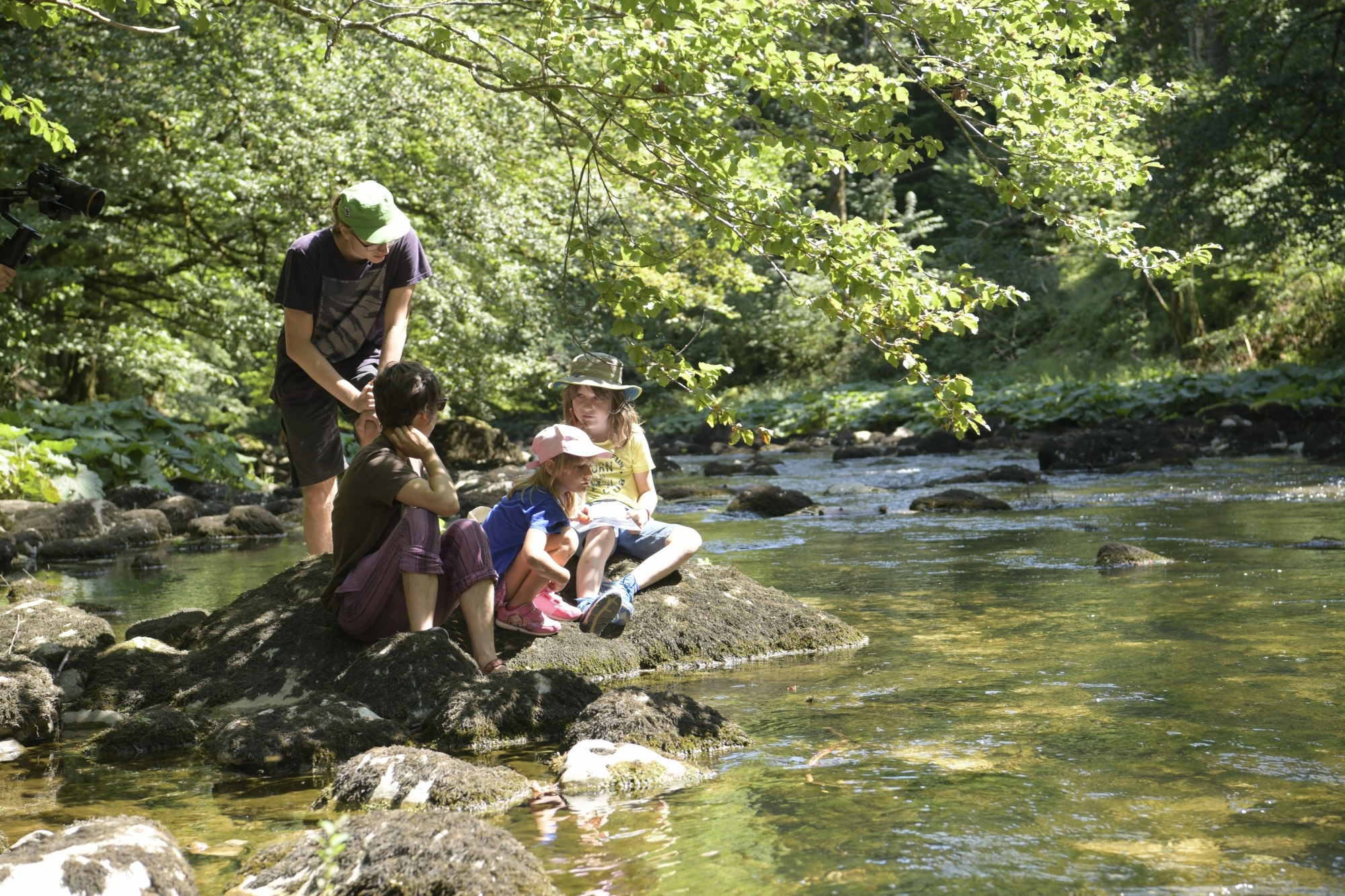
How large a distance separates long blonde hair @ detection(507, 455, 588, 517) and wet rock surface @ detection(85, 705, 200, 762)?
1.67m

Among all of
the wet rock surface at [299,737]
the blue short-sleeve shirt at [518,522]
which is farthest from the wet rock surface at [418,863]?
the blue short-sleeve shirt at [518,522]

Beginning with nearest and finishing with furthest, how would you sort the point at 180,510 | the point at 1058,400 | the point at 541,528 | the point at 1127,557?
the point at 541,528 < the point at 1127,557 < the point at 180,510 < the point at 1058,400

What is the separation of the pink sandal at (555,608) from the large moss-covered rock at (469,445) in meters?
14.8

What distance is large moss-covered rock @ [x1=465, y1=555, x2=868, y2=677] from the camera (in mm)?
5371

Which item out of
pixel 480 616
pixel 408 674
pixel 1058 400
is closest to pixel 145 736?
pixel 408 674

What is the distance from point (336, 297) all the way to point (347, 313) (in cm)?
10

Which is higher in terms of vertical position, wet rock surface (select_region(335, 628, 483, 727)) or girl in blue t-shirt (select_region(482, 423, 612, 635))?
girl in blue t-shirt (select_region(482, 423, 612, 635))

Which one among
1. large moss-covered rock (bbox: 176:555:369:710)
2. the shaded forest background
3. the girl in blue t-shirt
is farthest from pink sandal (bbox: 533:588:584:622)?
the shaded forest background

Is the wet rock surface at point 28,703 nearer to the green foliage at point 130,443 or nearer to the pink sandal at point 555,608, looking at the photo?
the pink sandal at point 555,608

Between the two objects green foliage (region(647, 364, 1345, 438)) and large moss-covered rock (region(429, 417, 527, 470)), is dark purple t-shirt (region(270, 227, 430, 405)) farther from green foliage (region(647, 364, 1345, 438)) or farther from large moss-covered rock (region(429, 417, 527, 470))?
large moss-covered rock (region(429, 417, 527, 470))

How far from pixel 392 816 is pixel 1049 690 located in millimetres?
2615

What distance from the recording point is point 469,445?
20.5 meters

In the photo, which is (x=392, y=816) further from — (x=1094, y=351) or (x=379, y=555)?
(x=1094, y=351)

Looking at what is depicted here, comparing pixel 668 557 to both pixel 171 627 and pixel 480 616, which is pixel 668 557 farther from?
pixel 171 627
